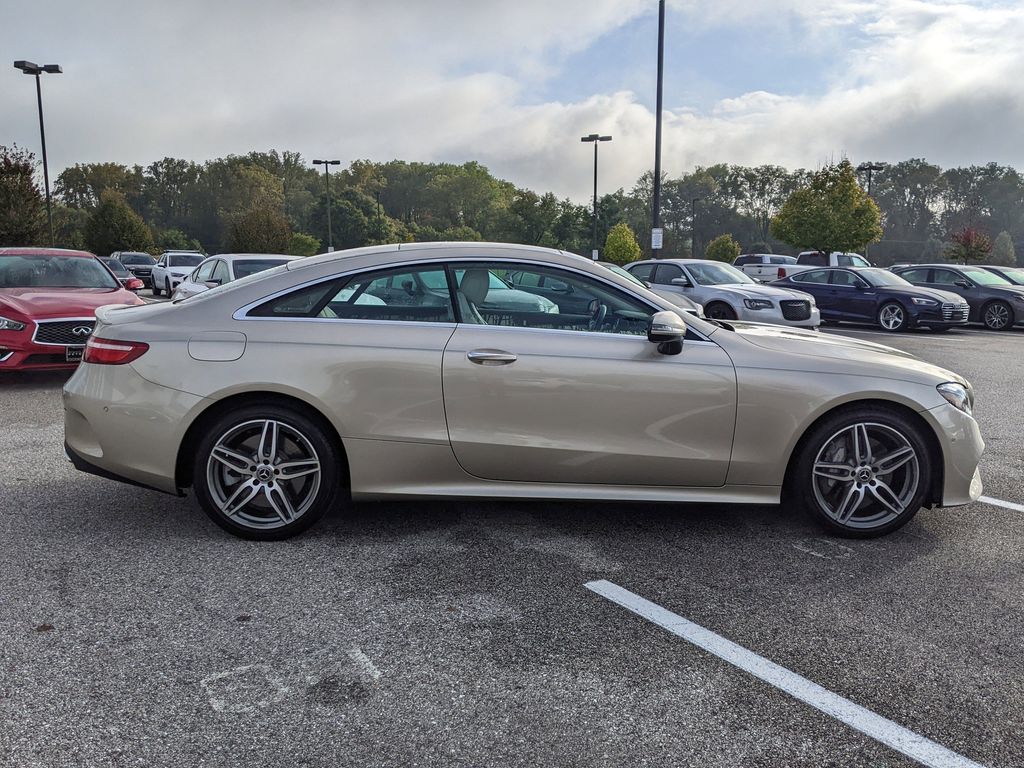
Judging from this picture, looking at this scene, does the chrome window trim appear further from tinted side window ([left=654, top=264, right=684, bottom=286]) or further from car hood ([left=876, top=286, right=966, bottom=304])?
car hood ([left=876, top=286, right=966, bottom=304])

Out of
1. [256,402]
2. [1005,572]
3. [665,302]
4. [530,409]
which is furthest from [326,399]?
[1005,572]

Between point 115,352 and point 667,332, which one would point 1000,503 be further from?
point 115,352

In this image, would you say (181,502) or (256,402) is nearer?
(256,402)

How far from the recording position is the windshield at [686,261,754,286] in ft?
50.6

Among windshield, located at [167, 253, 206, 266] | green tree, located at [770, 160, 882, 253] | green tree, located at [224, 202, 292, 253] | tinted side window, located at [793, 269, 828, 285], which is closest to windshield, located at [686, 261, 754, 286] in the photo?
tinted side window, located at [793, 269, 828, 285]

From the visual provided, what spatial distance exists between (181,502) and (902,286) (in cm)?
1696

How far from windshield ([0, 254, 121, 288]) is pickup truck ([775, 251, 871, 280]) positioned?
17.0m

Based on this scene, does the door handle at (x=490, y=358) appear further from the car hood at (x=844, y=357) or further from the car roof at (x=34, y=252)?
the car roof at (x=34, y=252)

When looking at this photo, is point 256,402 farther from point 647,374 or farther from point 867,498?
point 867,498

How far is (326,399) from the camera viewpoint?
4094 millimetres

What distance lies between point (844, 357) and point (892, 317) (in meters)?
14.9

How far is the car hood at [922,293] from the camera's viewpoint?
57.0 ft

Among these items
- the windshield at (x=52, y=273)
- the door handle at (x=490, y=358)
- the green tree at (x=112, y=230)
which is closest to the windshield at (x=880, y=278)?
the windshield at (x=52, y=273)

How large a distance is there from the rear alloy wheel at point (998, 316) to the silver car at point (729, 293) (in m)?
6.15
